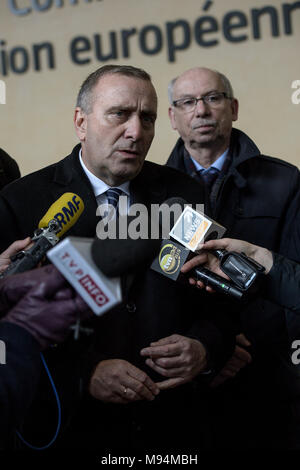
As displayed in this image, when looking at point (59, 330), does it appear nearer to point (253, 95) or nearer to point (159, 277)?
point (159, 277)

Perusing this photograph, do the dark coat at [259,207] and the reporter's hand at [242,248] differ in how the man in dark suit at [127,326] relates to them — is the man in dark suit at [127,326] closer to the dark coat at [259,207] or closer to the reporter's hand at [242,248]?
the reporter's hand at [242,248]

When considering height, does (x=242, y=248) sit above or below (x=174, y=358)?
above

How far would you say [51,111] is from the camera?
327 centimetres

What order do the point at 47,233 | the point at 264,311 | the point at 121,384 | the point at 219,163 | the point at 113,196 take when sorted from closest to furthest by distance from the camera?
1. the point at 47,233
2. the point at 121,384
3. the point at 113,196
4. the point at 264,311
5. the point at 219,163

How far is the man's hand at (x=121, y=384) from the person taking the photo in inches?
51.7

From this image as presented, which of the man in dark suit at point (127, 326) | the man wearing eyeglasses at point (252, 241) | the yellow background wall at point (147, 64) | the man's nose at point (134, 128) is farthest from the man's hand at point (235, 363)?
the yellow background wall at point (147, 64)

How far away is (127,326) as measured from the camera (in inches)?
54.9

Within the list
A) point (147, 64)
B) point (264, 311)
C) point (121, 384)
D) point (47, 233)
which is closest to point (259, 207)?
point (264, 311)

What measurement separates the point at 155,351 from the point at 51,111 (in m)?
2.29

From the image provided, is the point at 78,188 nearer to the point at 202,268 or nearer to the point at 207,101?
the point at 202,268

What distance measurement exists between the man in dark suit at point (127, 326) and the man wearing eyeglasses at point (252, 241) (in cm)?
23

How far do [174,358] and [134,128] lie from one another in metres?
0.64

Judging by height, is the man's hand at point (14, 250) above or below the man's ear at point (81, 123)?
below

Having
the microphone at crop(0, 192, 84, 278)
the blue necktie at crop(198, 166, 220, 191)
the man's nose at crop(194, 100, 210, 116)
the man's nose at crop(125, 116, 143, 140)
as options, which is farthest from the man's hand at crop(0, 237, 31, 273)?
the man's nose at crop(194, 100, 210, 116)
